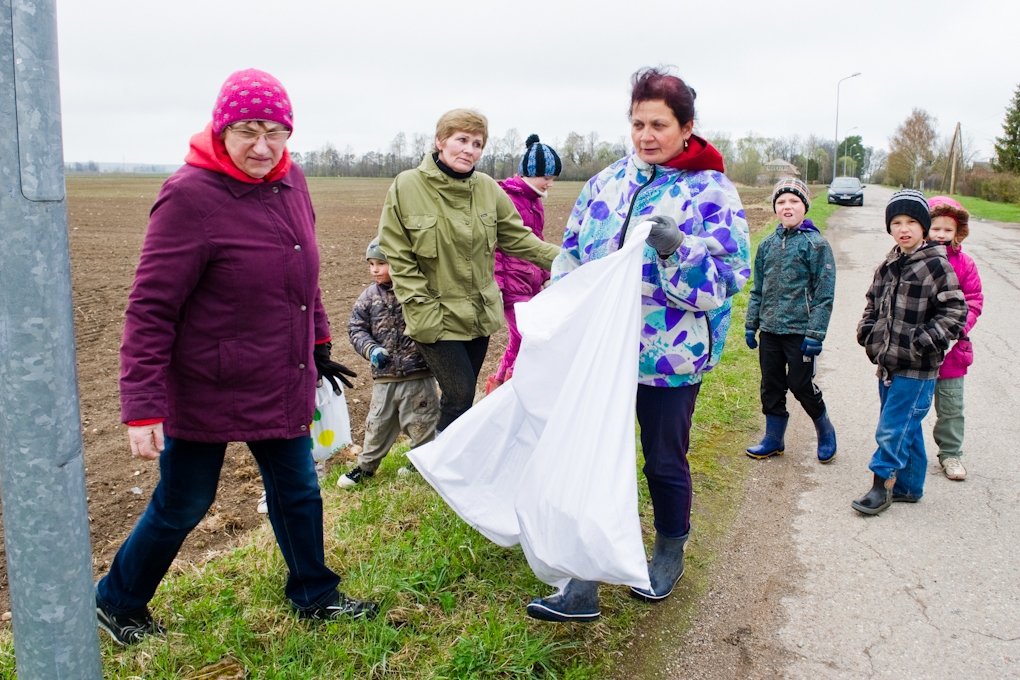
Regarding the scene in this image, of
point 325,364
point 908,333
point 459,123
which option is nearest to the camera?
point 325,364

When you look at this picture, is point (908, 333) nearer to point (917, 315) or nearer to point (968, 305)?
point (917, 315)

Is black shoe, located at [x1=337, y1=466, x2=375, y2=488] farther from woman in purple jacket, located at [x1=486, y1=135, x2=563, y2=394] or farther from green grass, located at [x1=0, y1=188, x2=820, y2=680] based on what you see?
woman in purple jacket, located at [x1=486, y1=135, x2=563, y2=394]

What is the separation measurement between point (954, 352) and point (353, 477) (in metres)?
3.41

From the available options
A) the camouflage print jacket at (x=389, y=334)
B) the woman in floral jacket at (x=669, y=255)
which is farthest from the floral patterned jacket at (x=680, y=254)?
the camouflage print jacket at (x=389, y=334)

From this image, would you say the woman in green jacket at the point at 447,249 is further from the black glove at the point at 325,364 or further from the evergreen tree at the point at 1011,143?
the evergreen tree at the point at 1011,143

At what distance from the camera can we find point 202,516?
108 inches

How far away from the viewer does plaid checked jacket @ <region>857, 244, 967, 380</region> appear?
368 centimetres

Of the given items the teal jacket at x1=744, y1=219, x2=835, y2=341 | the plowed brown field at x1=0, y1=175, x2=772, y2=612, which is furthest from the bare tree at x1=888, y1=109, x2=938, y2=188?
the teal jacket at x1=744, y1=219, x2=835, y2=341

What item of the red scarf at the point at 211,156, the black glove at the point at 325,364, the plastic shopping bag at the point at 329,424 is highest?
the red scarf at the point at 211,156

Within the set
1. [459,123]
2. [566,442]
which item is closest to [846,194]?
[459,123]

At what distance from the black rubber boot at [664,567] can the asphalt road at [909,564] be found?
0.43 m

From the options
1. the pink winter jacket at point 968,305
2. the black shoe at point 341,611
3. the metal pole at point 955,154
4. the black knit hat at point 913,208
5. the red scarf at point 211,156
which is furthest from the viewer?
the metal pole at point 955,154

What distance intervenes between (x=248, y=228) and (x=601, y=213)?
4.10 feet

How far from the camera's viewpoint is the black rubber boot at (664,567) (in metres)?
3.04
